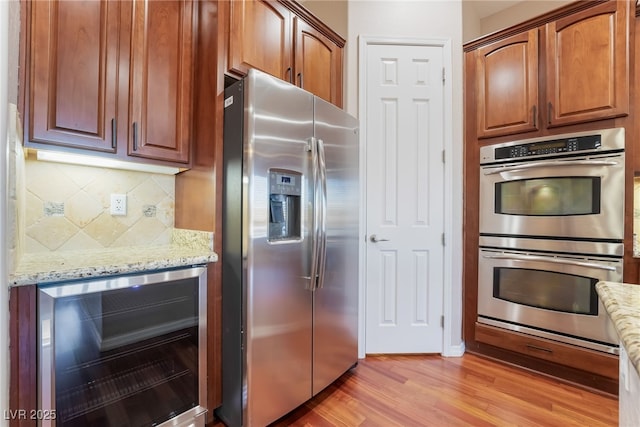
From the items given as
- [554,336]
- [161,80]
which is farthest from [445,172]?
[161,80]

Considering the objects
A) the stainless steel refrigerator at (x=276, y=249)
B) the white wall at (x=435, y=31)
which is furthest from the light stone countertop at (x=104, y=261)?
the white wall at (x=435, y=31)

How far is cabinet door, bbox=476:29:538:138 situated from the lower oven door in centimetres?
95

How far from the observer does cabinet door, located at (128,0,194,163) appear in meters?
1.43

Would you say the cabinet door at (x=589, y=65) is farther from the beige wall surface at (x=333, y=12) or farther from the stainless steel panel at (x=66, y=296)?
the stainless steel panel at (x=66, y=296)

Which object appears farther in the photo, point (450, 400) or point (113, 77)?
point (450, 400)

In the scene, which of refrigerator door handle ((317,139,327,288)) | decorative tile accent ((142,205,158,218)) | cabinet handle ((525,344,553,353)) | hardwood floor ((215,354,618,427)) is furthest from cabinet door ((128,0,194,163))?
cabinet handle ((525,344,553,353))

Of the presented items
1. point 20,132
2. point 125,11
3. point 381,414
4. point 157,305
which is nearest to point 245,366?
point 157,305

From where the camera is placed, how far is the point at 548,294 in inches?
77.6

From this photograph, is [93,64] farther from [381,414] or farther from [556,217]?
[556,217]

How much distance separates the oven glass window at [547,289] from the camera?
1.84 metres

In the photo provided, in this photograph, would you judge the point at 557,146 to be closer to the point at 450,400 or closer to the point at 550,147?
the point at 550,147

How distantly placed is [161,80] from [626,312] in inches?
79.2

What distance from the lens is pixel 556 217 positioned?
194 centimetres

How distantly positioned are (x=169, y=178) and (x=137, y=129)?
18.0 inches
